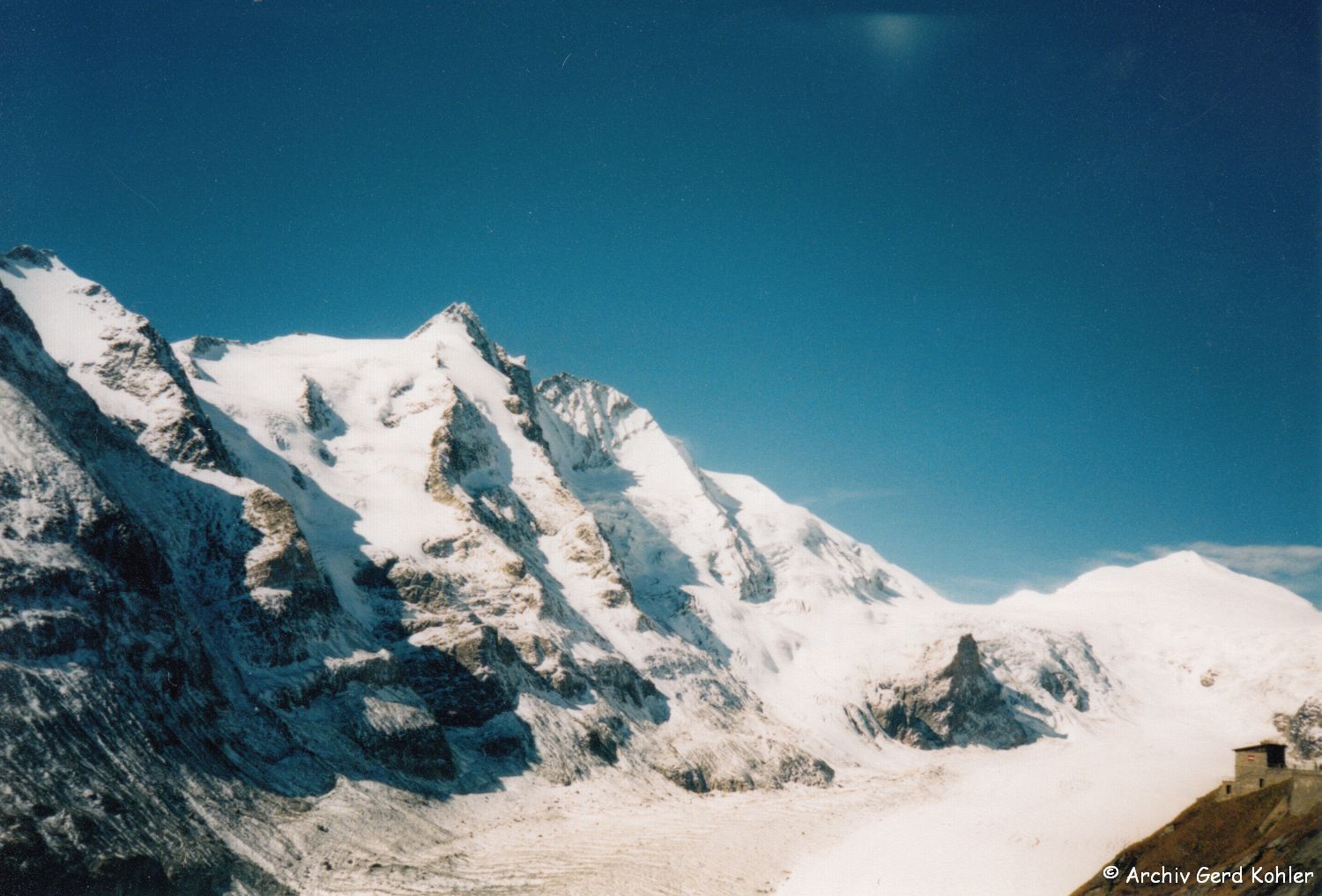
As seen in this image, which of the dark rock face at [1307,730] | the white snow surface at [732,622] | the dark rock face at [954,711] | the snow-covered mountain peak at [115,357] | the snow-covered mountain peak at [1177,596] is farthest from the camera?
the snow-covered mountain peak at [1177,596]

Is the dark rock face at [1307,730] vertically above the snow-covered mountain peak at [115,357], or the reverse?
the snow-covered mountain peak at [115,357]

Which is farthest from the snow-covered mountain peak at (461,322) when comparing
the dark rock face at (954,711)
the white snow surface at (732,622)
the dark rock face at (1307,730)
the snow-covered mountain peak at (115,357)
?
the dark rock face at (1307,730)

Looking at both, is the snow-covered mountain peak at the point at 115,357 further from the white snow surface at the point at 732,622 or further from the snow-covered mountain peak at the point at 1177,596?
the snow-covered mountain peak at the point at 1177,596

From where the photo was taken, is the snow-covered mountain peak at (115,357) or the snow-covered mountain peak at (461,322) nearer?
the snow-covered mountain peak at (115,357)

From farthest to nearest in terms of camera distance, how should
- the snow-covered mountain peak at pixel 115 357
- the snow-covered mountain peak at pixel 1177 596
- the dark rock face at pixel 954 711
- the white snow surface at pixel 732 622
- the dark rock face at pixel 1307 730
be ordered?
the snow-covered mountain peak at pixel 1177 596 → the dark rock face at pixel 954 711 → the dark rock face at pixel 1307 730 → the snow-covered mountain peak at pixel 115 357 → the white snow surface at pixel 732 622

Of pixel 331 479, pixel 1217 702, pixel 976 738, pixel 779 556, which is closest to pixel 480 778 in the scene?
pixel 331 479

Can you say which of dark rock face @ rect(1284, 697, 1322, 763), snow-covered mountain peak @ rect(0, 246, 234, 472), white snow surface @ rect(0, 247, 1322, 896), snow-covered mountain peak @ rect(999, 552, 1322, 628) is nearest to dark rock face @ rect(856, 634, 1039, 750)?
white snow surface @ rect(0, 247, 1322, 896)

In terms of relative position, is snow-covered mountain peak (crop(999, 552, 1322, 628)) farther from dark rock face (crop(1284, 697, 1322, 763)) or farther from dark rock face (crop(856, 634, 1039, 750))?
dark rock face (crop(856, 634, 1039, 750))

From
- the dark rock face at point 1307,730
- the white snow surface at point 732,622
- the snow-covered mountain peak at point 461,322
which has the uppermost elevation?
the snow-covered mountain peak at point 461,322

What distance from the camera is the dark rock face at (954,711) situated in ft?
327

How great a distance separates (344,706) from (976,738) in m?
80.8

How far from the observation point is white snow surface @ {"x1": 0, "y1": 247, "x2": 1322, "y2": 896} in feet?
135

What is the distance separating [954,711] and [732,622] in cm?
3145

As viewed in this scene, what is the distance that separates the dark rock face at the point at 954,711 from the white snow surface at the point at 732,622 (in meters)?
2.19
